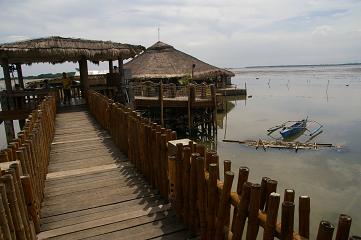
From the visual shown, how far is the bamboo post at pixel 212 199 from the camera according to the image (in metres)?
3.26

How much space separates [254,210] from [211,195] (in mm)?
720

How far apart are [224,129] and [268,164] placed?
9.99 metres

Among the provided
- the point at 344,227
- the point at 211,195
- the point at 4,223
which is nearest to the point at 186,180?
the point at 211,195

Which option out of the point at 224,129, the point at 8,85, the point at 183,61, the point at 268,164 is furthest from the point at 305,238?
the point at 183,61

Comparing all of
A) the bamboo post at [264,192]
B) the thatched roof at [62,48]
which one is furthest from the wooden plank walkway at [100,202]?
Result: the thatched roof at [62,48]

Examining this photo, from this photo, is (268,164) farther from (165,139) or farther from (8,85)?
(8,85)

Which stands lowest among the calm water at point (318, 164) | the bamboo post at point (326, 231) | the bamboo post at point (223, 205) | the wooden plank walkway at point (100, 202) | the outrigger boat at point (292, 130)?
the calm water at point (318, 164)

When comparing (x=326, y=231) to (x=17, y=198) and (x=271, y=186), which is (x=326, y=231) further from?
(x=17, y=198)

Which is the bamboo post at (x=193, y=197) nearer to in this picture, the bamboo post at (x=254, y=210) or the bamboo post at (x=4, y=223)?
the bamboo post at (x=254, y=210)

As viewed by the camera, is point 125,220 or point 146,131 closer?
point 125,220

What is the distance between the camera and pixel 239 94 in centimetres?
4666

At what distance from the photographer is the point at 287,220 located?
236cm

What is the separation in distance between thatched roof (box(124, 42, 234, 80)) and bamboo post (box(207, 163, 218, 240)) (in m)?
32.6

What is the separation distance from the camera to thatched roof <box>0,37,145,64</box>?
14227 mm
